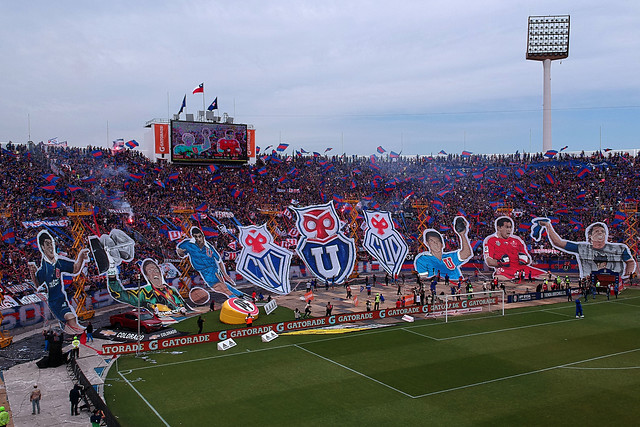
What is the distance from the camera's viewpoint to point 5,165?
2235 inches

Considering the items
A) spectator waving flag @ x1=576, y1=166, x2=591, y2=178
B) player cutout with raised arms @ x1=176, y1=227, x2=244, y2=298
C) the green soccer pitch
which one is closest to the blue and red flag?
player cutout with raised arms @ x1=176, y1=227, x2=244, y2=298

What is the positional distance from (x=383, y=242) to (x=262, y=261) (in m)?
13.7

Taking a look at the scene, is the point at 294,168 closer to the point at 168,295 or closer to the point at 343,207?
the point at 343,207

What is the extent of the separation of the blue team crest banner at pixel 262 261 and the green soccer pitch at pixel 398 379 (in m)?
12.3

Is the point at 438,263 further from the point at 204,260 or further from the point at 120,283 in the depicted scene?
the point at 120,283

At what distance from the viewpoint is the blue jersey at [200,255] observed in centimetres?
4606

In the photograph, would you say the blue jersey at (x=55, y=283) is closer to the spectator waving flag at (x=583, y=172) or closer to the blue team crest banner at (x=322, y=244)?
the blue team crest banner at (x=322, y=244)

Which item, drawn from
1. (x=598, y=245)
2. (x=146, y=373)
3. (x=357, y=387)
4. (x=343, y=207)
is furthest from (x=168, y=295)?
(x=598, y=245)

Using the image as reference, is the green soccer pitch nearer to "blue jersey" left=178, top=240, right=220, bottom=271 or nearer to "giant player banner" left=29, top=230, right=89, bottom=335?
"giant player banner" left=29, top=230, right=89, bottom=335

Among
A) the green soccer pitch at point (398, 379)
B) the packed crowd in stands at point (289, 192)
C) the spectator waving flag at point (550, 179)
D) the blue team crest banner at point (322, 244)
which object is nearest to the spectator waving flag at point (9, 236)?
the packed crowd in stands at point (289, 192)

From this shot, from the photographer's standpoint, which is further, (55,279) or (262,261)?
(262,261)

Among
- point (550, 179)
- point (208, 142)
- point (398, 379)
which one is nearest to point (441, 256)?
point (398, 379)

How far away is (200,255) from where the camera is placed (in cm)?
4656

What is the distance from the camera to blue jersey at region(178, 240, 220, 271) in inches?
1813
